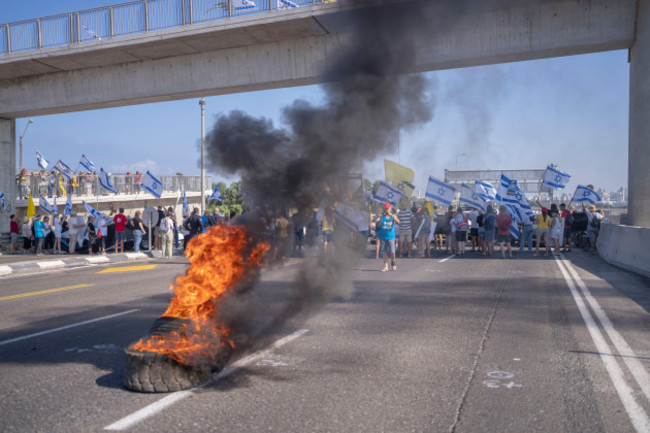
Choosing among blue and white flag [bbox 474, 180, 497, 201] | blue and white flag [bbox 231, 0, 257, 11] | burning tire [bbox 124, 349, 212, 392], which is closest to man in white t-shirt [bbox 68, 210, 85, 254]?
blue and white flag [bbox 231, 0, 257, 11]

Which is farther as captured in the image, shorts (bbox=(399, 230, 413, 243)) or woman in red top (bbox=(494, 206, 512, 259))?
woman in red top (bbox=(494, 206, 512, 259))

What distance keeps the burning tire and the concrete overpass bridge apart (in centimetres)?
568

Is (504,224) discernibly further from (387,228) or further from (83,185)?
(83,185)

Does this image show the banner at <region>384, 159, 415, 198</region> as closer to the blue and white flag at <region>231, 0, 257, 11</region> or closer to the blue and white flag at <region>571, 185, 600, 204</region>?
the blue and white flag at <region>231, 0, 257, 11</region>

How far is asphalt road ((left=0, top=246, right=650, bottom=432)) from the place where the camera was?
12.2 feet

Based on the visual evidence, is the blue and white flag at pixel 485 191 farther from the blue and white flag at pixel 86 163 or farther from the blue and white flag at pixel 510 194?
the blue and white flag at pixel 86 163

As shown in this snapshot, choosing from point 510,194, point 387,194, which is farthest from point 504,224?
point 510,194

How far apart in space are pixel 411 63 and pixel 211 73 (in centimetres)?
1147

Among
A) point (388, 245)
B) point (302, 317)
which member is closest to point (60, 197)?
point (388, 245)

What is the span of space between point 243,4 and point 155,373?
13.4 m

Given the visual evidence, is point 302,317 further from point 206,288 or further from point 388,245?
point 388,245

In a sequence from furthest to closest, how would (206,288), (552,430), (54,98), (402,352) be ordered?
(54,98) → (402,352) → (206,288) → (552,430)

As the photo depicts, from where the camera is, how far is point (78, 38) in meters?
17.4

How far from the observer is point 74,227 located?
20156 mm
